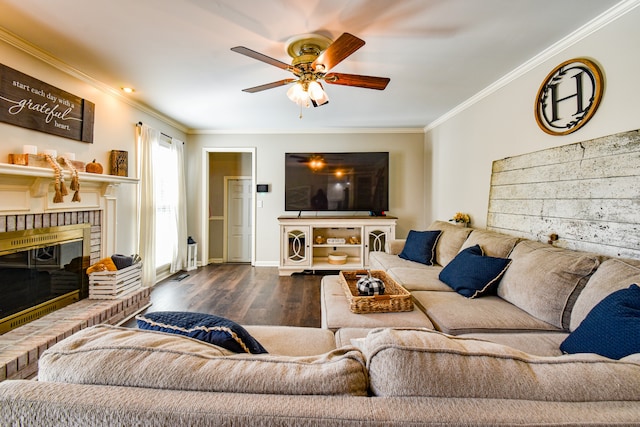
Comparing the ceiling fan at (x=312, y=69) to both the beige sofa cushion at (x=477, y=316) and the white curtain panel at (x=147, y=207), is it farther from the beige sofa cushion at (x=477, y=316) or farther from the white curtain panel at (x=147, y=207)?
the white curtain panel at (x=147, y=207)

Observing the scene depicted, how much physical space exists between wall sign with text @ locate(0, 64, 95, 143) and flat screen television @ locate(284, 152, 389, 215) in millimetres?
2631

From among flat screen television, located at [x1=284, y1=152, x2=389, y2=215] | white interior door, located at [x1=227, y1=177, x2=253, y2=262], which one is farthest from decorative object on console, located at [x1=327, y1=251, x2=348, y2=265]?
white interior door, located at [x1=227, y1=177, x2=253, y2=262]

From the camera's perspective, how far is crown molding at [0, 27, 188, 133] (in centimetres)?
208

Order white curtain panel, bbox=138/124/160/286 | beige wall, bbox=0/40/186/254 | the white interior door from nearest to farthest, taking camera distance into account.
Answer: beige wall, bbox=0/40/186/254 < white curtain panel, bbox=138/124/160/286 < the white interior door

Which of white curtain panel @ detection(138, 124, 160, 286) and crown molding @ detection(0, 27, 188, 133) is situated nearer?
crown molding @ detection(0, 27, 188, 133)

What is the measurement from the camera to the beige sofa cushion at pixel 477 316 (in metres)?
1.64

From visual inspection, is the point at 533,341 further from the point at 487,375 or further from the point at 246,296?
the point at 246,296

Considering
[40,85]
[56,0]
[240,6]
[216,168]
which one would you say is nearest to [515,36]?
[240,6]

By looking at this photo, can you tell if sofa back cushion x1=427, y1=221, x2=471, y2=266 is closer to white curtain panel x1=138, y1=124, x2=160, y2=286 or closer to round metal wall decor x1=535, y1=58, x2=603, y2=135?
round metal wall decor x1=535, y1=58, x2=603, y2=135

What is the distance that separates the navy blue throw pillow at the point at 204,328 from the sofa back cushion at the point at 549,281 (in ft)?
5.51

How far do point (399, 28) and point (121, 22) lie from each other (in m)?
1.91

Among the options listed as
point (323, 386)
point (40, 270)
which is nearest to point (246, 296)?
point (40, 270)

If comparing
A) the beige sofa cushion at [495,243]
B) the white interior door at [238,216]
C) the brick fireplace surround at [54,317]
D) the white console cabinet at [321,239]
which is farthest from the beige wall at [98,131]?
the beige sofa cushion at [495,243]

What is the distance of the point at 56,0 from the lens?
67.5 inches
